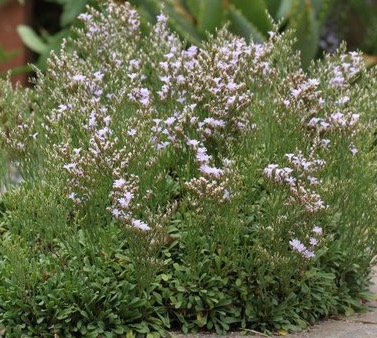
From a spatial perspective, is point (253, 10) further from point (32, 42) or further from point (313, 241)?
point (313, 241)

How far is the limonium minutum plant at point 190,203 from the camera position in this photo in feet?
12.3

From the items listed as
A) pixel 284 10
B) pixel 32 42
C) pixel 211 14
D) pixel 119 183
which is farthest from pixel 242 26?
pixel 119 183

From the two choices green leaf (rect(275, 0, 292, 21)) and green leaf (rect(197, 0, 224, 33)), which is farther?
green leaf (rect(275, 0, 292, 21))

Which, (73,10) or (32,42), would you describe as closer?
(73,10)

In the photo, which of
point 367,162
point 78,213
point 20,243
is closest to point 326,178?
point 367,162

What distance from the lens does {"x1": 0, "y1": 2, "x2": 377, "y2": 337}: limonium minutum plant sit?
375cm

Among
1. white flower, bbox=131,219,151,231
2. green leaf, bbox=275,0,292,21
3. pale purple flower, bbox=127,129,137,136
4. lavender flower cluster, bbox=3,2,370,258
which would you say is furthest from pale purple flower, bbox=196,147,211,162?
green leaf, bbox=275,0,292,21

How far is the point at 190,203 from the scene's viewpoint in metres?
3.79

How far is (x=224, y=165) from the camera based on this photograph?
12.7 feet

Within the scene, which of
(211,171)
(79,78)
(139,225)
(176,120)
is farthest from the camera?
(79,78)

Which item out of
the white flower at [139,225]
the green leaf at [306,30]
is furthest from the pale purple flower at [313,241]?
the green leaf at [306,30]

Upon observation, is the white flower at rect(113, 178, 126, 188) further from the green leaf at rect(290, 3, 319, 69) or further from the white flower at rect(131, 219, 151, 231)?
the green leaf at rect(290, 3, 319, 69)

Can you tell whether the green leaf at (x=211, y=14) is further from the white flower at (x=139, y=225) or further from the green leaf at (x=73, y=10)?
the white flower at (x=139, y=225)

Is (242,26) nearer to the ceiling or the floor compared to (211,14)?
nearer to the floor
